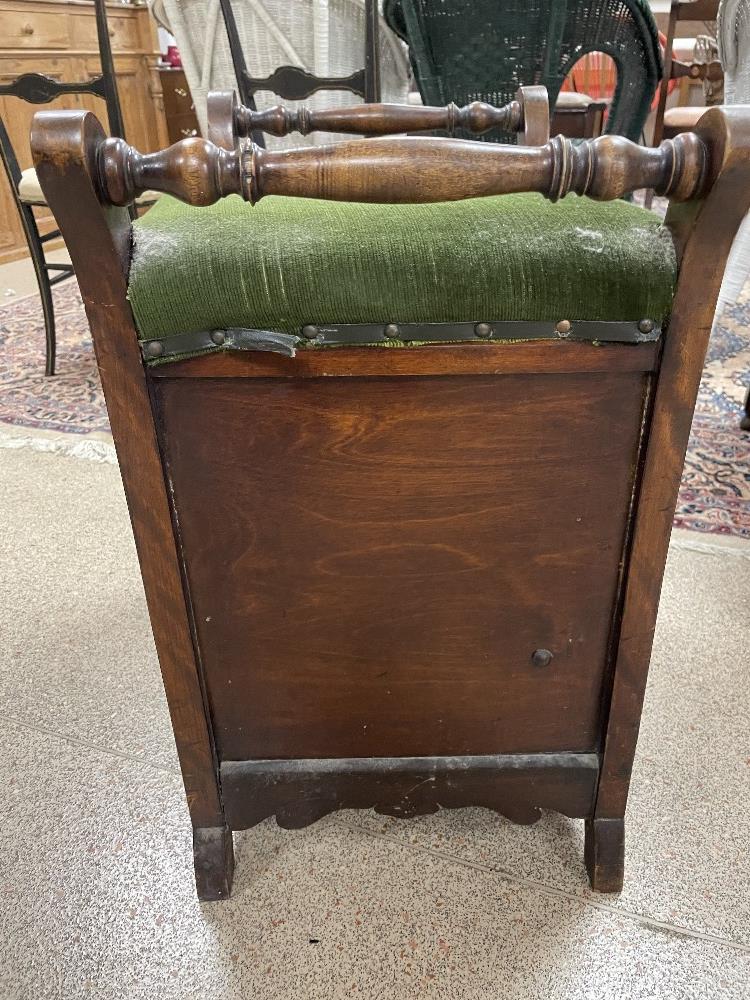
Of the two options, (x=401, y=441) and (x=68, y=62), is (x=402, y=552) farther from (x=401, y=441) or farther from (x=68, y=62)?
(x=68, y=62)

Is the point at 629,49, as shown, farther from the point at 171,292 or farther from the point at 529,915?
the point at 529,915

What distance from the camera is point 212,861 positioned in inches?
33.0

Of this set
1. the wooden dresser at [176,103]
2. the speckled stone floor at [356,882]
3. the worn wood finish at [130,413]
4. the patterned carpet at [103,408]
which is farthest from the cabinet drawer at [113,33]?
the worn wood finish at [130,413]

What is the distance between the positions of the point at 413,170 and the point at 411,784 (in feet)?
1.97

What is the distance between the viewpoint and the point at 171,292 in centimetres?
58

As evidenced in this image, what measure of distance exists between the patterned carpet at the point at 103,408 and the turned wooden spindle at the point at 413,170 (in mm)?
1108

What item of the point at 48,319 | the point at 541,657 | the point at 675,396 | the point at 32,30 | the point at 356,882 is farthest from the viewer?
the point at 32,30

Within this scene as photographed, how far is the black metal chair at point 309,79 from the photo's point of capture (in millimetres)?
1696

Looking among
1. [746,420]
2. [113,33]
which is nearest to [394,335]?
[746,420]

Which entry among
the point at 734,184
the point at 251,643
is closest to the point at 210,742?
the point at 251,643

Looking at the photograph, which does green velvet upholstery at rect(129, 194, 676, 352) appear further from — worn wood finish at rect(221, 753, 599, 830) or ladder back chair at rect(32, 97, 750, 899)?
worn wood finish at rect(221, 753, 599, 830)

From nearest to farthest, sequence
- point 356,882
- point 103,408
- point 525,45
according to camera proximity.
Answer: point 356,882, point 525,45, point 103,408

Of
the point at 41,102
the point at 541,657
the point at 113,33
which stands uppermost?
the point at 113,33

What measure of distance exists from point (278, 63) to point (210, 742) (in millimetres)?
1739
